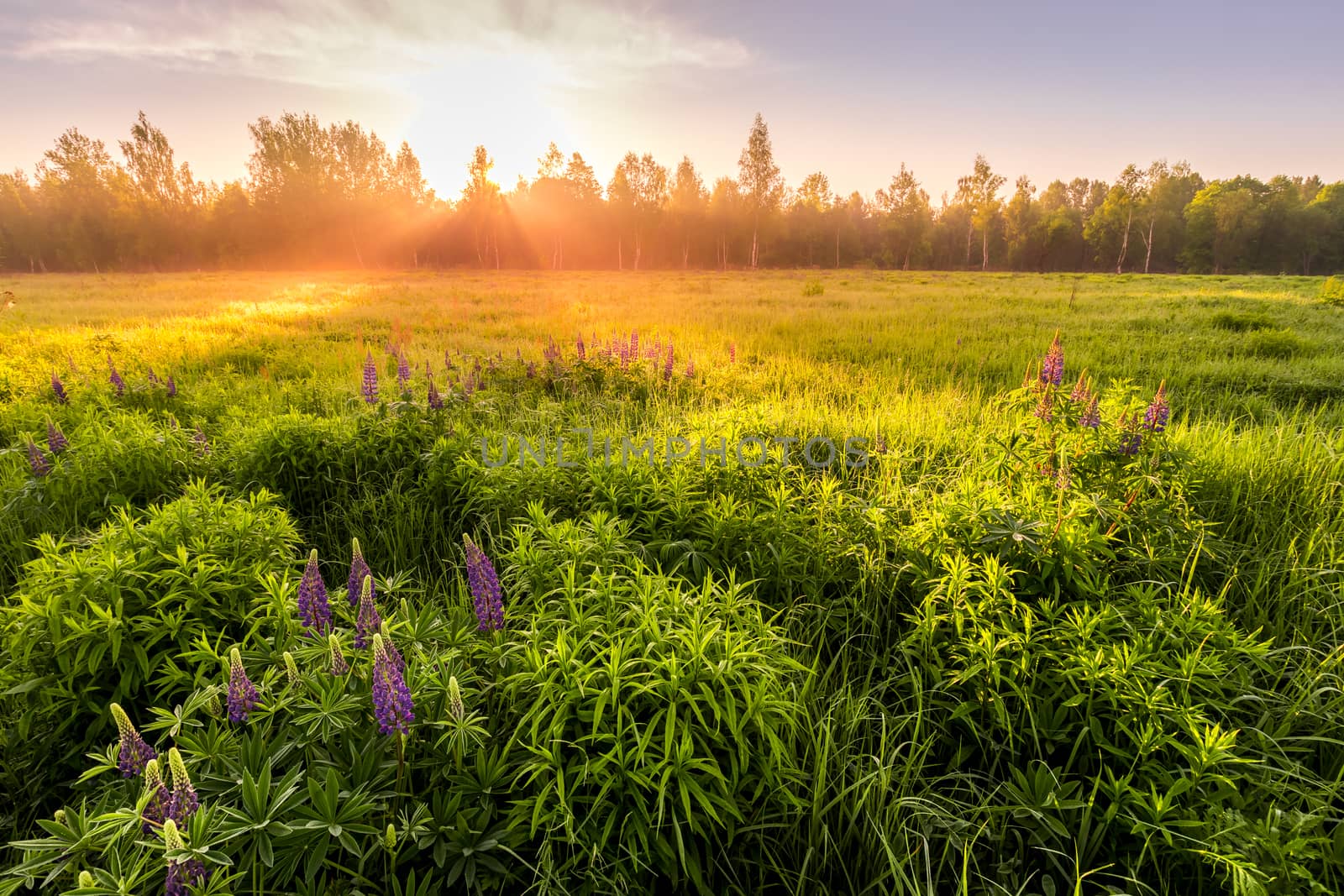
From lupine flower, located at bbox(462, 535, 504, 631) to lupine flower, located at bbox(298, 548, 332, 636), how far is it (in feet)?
1.74

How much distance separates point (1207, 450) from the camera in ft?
12.9

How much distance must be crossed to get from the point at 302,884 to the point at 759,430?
359 centimetres

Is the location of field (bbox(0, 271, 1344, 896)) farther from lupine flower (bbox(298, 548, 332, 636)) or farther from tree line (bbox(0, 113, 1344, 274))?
tree line (bbox(0, 113, 1344, 274))

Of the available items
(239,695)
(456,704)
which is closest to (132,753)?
(239,695)

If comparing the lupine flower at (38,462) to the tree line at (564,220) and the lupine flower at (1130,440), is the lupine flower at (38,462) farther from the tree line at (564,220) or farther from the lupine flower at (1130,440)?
the tree line at (564,220)

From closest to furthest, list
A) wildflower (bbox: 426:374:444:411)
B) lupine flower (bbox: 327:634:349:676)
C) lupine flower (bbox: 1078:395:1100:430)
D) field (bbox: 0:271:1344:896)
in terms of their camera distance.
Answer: field (bbox: 0:271:1344:896), lupine flower (bbox: 327:634:349:676), lupine flower (bbox: 1078:395:1100:430), wildflower (bbox: 426:374:444:411)

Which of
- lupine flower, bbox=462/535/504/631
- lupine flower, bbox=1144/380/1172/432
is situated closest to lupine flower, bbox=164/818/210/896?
lupine flower, bbox=462/535/504/631

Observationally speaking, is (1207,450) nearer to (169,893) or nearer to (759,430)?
(759,430)

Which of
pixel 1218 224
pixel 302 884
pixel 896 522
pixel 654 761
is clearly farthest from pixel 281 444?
pixel 1218 224

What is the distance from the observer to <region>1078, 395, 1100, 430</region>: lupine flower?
2814mm

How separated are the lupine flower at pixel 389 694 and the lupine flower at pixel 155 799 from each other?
0.43m

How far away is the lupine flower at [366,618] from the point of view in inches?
66.3

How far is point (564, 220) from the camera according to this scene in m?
63.1

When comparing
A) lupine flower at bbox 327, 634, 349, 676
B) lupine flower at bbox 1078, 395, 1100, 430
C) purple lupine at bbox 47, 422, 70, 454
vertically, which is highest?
lupine flower at bbox 1078, 395, 1100, 430
